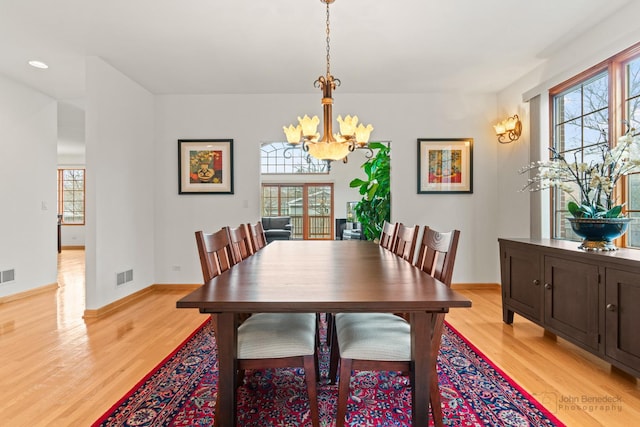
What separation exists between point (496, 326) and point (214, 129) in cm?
385

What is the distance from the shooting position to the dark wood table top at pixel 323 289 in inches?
49.3

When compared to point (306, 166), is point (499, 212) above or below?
below

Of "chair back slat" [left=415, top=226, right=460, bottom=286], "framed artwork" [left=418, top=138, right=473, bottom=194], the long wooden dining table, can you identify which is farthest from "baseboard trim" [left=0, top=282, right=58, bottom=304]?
"framed artwork" [left=418, top=138, right=473, bottom=194]

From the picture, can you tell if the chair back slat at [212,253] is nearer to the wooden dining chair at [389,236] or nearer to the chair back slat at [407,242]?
the chair back slat at [407,242]

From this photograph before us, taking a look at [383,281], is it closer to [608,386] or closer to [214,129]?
[608,386]

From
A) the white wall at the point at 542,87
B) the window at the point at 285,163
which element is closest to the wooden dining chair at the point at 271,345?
the white wall at the point at 542,87

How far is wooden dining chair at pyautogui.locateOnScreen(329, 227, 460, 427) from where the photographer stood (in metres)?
1.52

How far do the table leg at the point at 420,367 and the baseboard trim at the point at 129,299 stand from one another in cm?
318

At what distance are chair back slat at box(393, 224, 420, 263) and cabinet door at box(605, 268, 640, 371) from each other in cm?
114

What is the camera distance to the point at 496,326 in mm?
3164

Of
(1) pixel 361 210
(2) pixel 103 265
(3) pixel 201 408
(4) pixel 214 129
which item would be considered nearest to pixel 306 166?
(1) pixel 361 210

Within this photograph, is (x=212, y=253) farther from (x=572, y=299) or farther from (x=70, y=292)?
(x=70, y=292)

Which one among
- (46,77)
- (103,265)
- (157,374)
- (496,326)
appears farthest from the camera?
(46,77)

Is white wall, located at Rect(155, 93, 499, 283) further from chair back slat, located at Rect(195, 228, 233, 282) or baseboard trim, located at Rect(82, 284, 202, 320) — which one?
chair back slat, located at Rect(195, 228, 233, 282)
